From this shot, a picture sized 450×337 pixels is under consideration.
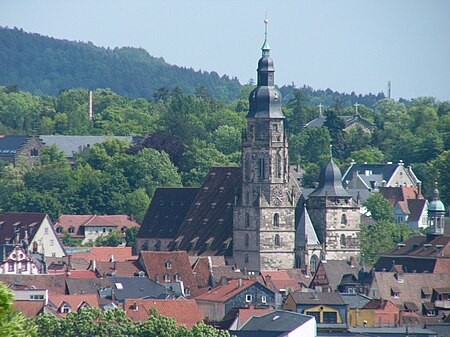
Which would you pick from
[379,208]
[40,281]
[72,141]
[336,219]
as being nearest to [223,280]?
[40,281]

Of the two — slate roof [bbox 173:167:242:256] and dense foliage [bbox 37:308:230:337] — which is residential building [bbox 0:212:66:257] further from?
dense foliage [bbox 37:308:230:337]

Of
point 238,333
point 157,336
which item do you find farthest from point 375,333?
point 157,336

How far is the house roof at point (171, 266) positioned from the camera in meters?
86.4

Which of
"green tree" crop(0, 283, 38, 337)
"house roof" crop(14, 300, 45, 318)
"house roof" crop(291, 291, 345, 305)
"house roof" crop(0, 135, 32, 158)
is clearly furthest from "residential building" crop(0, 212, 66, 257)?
"green tree" crop(0, 283, 38, 337)

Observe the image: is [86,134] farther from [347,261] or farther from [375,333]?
[375,333]

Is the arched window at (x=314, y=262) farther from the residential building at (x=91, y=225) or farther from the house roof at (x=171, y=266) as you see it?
the residential building at (x=91, y=225)

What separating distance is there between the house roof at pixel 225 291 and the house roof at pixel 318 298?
273 centimetres

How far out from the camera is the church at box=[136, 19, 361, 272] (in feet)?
299

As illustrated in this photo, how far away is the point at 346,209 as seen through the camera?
93125 millimetres

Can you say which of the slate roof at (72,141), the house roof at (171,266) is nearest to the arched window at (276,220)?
the house roof at (171,266)

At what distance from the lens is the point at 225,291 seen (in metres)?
77.9

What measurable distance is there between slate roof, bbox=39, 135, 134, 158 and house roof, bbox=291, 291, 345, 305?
78402 millimetres

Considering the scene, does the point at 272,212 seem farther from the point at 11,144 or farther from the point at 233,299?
the point at 11,144

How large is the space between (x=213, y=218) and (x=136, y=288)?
16.6m
